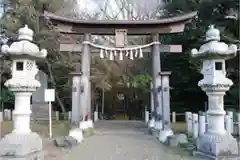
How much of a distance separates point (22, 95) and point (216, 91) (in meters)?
4.53

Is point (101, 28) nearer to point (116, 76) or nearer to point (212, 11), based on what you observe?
point (212, 11)

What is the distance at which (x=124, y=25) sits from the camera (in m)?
10.3

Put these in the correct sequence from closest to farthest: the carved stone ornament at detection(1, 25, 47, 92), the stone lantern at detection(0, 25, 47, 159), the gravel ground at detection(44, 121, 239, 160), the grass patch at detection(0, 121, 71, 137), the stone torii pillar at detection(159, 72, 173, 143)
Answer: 1. the stone lantern at detection(0, 25, 47, 159)
2. the carved stone ornament at detection(1, 25, 47, 92)
3. the gravel ground at detection(44, 121, 239, 160)
4. the stone torii pillar at detection(159, 72, 173, 143)
5. the grass patch at detection(0, 121, 71, 137)

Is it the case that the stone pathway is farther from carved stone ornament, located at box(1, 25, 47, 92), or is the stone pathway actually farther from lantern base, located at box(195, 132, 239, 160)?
carved stone ornament, located at box(1, 25, 47, 92)

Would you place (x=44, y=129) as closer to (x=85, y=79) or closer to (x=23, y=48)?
(x=85, y=79)

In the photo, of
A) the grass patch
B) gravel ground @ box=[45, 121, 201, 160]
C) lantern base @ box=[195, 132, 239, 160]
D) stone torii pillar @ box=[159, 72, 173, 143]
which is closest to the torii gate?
stone torii pillar @ box=[159, 72, 173, 143]

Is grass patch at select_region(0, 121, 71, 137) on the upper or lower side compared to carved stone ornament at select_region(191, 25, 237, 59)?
lower

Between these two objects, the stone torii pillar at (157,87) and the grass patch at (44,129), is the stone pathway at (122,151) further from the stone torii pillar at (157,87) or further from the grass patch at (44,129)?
the grass patch at (44,129)

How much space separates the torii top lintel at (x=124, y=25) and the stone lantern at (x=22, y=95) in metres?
4.07

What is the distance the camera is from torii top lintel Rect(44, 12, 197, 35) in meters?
10.0

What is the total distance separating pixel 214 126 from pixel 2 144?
4.83 meters

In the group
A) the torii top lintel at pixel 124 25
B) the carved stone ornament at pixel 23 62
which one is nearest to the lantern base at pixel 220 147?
the carved stone ornament at pixel 23 62

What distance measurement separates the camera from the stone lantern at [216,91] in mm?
5578

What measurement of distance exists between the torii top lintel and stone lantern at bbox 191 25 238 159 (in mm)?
4216
